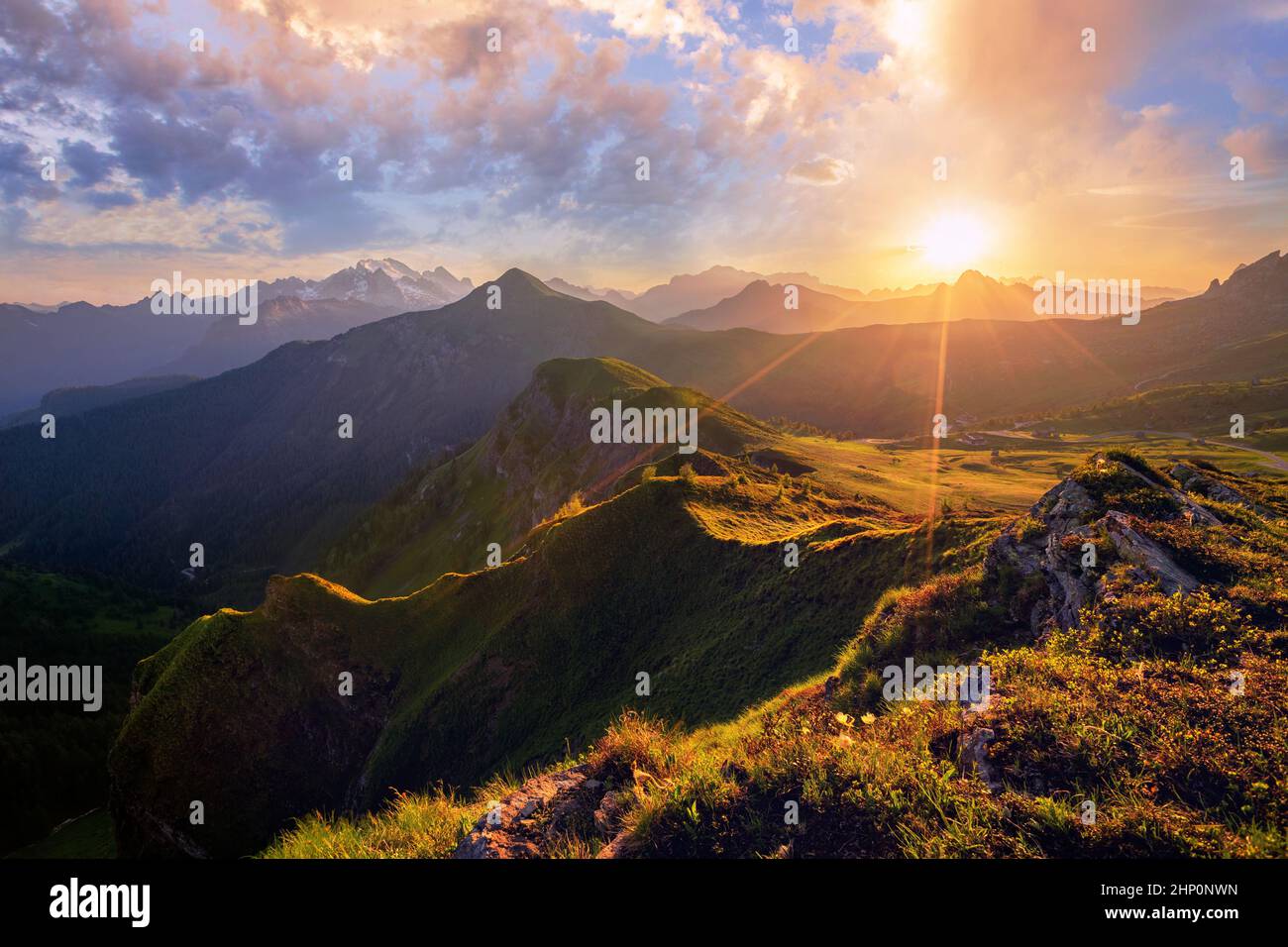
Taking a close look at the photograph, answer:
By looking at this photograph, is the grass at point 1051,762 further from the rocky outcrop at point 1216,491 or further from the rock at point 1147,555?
the rocky outcrop at point 1216,491

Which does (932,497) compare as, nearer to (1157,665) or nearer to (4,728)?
(1157,665)

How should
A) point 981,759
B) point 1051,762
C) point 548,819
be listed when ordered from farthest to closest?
point 548,819 < point 981,759 < point 1051,762

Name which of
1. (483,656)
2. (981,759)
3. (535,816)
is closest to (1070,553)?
(981,759)

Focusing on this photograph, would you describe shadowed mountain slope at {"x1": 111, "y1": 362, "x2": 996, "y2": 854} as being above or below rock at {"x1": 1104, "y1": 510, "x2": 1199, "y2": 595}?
below

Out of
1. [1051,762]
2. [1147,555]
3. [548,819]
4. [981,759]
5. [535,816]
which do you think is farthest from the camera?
[1147,555]

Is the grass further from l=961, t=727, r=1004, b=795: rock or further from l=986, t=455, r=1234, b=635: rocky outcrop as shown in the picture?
l=986, t=455, r=1234, b=635: rocky outcrop

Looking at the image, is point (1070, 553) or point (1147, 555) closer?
point (1147, 555)

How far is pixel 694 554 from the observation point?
27969mm

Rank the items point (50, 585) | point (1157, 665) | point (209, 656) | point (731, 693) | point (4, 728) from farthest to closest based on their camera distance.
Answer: point (50, 585), point (4, 728), point (209, 656), point (731, 693), point (1157, 665)

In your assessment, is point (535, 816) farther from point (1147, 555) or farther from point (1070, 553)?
point (1147, 555)

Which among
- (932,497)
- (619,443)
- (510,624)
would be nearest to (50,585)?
(619,443)

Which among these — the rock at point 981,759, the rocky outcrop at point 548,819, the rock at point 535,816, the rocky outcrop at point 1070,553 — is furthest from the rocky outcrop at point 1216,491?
the rock at point 535,816

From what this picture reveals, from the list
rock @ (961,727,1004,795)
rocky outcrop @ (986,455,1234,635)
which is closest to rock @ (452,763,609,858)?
rock @ (961,727,1004,795)
